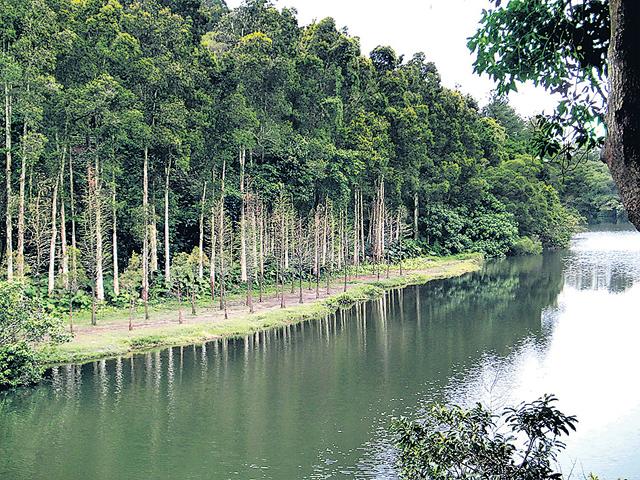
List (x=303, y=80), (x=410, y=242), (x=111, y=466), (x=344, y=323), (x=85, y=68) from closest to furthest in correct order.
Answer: (x=111, y=466)
(x=85, y=68)
(x=344, y=323)
(x=303, y=80)
(x=410, y=242)

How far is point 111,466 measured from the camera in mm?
14820

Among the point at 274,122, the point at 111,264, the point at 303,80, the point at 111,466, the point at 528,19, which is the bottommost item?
the point at 111,466

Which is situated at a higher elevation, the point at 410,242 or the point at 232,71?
the point at 232,71

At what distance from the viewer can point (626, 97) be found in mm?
3580

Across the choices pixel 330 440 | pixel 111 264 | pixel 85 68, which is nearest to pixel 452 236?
pixel 111 264

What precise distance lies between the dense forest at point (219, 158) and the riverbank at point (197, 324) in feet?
5.03

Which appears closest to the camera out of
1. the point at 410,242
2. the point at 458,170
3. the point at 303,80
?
the point at 303,80

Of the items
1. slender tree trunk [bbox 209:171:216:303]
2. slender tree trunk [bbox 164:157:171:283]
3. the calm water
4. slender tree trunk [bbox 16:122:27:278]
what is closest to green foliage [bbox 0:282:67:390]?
the calm water

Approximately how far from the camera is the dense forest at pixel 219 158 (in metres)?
28.0

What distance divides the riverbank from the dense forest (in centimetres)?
153

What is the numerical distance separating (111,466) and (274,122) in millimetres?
29490

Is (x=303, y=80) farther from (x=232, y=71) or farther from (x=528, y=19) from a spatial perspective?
(x=528, y=19)

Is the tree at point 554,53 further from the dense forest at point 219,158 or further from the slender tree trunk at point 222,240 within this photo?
the slender tree trunk at point 222,240

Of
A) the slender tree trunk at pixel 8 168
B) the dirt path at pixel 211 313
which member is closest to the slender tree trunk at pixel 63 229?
the slender tree trunk at pixel 8 168
